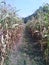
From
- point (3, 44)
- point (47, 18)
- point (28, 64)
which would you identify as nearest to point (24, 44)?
point (47, 18)

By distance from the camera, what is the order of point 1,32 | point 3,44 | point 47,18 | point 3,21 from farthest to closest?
point 47,18, point 3,21, point 1,32, point 3,44

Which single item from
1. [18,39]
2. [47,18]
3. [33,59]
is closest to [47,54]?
[33,59]

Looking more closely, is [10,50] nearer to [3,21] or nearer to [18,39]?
[3,21]

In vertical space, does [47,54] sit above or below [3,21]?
below

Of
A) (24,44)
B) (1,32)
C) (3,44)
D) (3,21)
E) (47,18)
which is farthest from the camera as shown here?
(47,18)

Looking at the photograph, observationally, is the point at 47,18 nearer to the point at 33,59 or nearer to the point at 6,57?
the point at 33,59

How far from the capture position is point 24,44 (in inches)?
253

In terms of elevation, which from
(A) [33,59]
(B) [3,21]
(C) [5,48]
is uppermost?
(B) [3,21]

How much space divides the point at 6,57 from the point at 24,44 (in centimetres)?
175

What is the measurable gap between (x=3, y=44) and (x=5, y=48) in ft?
0.38

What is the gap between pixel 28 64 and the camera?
4980 mm

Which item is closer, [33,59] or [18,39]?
[33,59]

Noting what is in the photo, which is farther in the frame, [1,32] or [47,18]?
[47,18]

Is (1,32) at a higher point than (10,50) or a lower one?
higher
